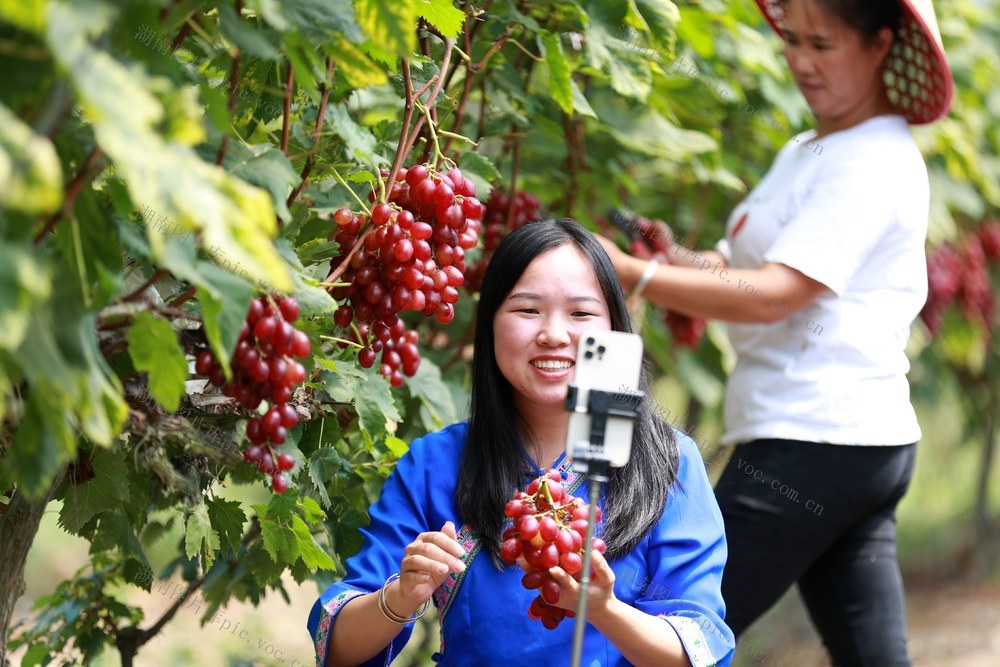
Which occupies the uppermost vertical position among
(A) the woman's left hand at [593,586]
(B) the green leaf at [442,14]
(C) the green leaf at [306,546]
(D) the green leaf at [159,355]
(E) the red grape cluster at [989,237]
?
(B) the green leaf at [442,14]

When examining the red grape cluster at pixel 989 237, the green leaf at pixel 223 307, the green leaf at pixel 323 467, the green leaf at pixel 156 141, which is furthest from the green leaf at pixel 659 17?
the red grape cluster at pixel 989 237

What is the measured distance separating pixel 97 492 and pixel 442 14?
0.86 m

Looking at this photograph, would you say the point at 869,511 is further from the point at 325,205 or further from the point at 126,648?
the point at 126,648

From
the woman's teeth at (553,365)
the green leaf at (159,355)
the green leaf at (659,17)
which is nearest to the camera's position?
the green leaf at (159,355)

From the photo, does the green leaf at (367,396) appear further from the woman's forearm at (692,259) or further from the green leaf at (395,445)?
the woman's forearm at (692,259)

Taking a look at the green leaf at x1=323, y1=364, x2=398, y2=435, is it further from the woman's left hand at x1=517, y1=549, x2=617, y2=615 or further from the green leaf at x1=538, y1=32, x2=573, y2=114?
the green leaf at x1=538, y1=32, x2=573, y2=114

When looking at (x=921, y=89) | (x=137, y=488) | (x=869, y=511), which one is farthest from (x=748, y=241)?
(x=137, y=488)

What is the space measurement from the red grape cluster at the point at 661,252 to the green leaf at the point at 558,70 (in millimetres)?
654

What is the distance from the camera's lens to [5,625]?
5.47ft

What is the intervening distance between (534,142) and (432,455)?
1.00 m

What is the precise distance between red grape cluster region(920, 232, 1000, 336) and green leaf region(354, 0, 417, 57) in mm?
3262

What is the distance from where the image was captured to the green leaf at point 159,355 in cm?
111

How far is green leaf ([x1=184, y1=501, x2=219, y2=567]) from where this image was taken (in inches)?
64.4

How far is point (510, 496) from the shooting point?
1.70 meters
